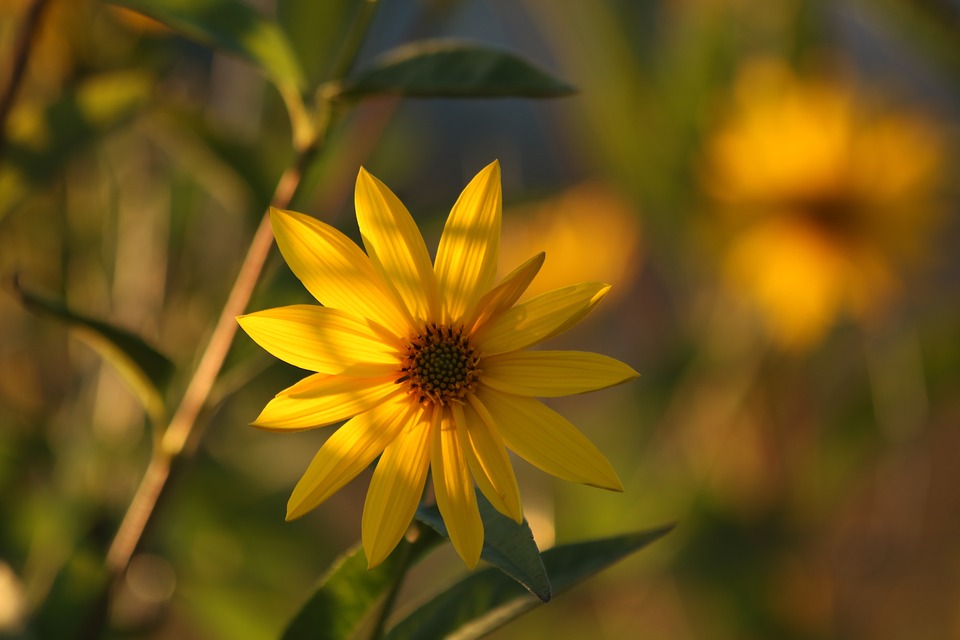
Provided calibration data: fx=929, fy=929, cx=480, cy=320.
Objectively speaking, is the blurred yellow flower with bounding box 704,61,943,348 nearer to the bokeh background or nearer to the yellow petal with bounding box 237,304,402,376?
the bokeh background

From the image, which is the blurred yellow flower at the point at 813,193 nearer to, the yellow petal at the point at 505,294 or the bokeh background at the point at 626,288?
the bokeh background at the point at 626,288

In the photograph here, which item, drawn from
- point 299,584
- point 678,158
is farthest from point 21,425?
point 678,158

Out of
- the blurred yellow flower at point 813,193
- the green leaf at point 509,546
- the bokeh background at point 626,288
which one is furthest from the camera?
the blurred yellow flower at point 813,193

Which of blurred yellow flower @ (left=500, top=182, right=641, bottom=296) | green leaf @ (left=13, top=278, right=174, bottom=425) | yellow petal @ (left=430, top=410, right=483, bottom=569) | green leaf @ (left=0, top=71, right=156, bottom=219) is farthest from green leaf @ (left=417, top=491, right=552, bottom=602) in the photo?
blurred yellow flower @ (left=500, top=182, right=641, bottom=296)

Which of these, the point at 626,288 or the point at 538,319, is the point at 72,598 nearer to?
the point at 538,319

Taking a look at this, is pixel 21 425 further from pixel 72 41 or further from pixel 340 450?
pixel 340 450

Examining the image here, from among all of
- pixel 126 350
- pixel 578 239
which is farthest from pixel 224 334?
pixel 578 239

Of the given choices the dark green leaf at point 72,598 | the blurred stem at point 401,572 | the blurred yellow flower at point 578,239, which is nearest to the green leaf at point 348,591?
the blurred stem at point 401,572
